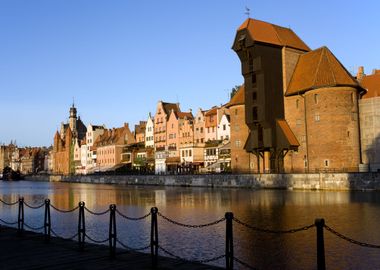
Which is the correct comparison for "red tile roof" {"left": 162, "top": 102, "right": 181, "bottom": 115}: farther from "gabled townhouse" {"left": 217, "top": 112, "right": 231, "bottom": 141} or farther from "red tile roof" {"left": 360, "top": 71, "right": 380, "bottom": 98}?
"red tile roof" {"left": 360, "top": 71, "right": 380, "bottom": 98}

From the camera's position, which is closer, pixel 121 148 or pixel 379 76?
pixel 379 76

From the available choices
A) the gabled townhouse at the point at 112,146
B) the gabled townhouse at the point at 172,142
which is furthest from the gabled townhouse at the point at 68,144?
the gabled townhouse at the point at 172,142

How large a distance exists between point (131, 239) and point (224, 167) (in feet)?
200

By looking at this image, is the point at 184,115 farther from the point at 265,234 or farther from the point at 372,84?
the point at 265,234

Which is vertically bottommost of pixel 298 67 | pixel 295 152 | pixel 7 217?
pixel 7 217

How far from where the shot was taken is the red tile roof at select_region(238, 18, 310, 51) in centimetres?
6519

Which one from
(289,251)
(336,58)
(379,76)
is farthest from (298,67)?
(289,251)

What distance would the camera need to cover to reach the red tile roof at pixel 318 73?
61.0 metres

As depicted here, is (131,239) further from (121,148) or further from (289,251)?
(121,148)

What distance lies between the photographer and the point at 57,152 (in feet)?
589

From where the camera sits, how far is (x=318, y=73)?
206 feet

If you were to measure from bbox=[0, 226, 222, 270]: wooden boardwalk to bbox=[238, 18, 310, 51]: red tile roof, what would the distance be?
53.1 metres

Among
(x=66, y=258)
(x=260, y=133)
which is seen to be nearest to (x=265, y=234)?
(x=66, y=258)

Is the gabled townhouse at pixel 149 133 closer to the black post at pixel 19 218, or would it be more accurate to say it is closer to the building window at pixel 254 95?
the building window at pixel 254 95
